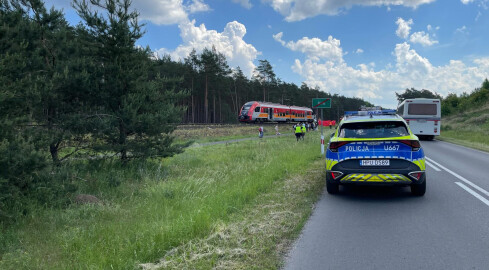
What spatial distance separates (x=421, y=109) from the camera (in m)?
23.7

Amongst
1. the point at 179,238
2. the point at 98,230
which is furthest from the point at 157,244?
the point at 98,230

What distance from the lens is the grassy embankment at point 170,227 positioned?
3791 mm

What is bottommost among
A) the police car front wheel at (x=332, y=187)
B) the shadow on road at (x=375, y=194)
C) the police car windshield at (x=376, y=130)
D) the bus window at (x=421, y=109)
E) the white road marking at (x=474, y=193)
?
the shadow on road at (x=375, y=194)

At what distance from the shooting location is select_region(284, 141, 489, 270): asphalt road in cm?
374

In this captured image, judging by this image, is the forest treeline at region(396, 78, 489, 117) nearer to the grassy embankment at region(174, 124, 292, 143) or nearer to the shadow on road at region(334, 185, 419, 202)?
the grassy embankment at region(174, 124, 292, 143)

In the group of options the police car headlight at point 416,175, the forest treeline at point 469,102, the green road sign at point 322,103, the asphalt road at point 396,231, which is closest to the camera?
the asphalt road at point 396,231

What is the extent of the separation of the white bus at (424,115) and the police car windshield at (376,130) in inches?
752

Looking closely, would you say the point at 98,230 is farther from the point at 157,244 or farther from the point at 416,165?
the point at 416,165

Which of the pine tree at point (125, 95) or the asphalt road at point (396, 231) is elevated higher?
the pine tree at point (125, 95)

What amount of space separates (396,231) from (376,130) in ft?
8.49

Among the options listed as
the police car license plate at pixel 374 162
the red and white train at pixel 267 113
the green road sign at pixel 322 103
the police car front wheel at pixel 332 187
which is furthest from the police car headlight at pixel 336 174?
the red and white train at pixel 267 113

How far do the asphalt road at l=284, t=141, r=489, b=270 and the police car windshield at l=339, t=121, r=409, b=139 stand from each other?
1378mm

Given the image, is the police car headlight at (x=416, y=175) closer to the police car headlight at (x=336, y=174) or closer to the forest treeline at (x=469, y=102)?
the police car headlight at (x=336, y=174)

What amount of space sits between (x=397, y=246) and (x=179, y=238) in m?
2.92
